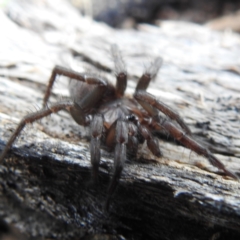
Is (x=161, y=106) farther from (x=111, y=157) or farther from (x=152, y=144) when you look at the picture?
(x=111, y=157)

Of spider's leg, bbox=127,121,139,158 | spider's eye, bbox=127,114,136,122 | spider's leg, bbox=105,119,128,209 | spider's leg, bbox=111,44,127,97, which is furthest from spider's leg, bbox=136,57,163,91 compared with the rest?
spider's leg, bbox=105,119,128,209

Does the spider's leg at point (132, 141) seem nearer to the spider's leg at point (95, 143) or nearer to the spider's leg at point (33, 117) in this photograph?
the spider's leg at point (95, 143)

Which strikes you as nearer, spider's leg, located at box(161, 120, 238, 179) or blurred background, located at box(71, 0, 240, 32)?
spider's leg, located at box(161, 120, 238, 179)

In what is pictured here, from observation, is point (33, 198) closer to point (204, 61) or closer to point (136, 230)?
point (136, 230)

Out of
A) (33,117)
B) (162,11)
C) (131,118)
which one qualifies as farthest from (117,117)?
(162,11)

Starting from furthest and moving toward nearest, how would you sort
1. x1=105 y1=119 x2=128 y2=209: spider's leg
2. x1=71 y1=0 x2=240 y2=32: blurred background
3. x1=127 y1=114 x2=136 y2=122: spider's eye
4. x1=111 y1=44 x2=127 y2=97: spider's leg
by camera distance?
x1=71 y1=0 x2=240 y2=32: blurred background < x1=111 y1=44 x2=127 y2=97: spider's leg < x1=127 y1=114 x2=136 y2=122: spider's eye < x1=105 y1=119 x2=128 y2=209: spider's leg

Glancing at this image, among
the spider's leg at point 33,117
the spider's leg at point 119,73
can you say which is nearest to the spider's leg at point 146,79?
the spider's leg at point 119,73

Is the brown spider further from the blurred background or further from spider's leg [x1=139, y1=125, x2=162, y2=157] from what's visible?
the blurred background

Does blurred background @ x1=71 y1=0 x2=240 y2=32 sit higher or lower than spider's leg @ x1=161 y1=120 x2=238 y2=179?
higher

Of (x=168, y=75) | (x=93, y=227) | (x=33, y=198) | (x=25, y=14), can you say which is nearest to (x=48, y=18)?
(x=25, y=14)
